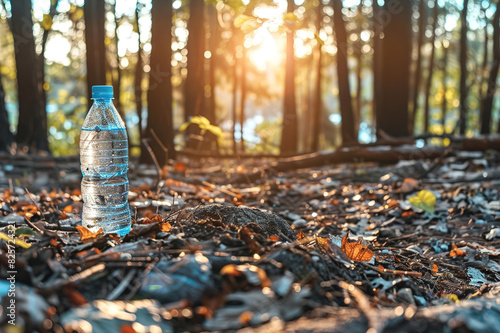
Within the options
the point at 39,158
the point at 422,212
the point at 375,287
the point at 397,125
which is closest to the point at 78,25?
the point at 39,158

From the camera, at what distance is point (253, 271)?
2.15 m

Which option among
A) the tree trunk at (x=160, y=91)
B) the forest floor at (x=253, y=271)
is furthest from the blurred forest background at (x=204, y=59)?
the forest floor at (x=253, y=271)

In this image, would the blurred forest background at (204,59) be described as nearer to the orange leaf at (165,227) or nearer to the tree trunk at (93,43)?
the tree trunk at (93,43)

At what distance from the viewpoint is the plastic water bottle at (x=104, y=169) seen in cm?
429

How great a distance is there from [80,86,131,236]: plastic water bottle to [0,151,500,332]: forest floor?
0.27m

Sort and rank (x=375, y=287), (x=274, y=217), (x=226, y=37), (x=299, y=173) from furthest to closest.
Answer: (x=226, y=37)
(x=299, y=173)
(x=274, y=217)
(x=375, y=287)

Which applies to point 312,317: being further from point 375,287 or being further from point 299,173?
point 299,173

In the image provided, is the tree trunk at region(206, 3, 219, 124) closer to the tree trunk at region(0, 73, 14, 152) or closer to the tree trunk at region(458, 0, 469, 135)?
the tree trunk at region(0, 73, 14, 152)

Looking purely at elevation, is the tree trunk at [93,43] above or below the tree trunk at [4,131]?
above

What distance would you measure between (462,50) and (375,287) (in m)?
13.5

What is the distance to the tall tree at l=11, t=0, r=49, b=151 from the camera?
10492 millimetres

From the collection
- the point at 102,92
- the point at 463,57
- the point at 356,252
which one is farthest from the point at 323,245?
the point at 463,57

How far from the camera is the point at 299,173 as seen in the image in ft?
26.4

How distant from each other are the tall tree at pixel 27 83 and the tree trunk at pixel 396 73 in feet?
24.2
